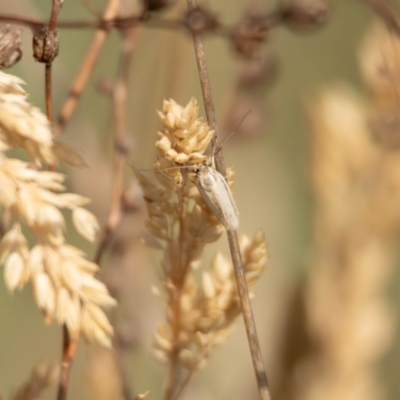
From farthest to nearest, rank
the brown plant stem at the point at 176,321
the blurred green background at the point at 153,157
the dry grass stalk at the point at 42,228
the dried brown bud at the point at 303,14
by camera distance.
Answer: the blurred green background at the point at 153,157 → the dried brown bud at the point at 303,14 → the brown plant stem at the point at 176,321 → the dry grass stalk at the point at 42,228

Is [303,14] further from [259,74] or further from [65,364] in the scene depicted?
[65,364]

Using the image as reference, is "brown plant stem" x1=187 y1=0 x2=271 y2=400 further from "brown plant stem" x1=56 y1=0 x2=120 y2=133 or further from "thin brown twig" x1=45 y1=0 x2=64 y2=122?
"brown plant stem" x1=56 y1=0 x2=120 y2=133

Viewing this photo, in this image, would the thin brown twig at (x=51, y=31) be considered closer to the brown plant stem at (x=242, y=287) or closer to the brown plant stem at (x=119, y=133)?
the brown plant stem at (x=242, y=287)

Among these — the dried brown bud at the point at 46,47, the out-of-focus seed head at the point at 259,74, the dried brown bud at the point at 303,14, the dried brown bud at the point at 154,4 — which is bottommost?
the out-of-focus seed head at the point at 259,74

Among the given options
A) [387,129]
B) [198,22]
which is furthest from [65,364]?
[387,129]

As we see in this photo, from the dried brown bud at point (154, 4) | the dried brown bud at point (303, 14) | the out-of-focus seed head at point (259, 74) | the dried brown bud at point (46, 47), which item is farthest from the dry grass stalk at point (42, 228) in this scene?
the out-of-focus seed head at point (259, 74)

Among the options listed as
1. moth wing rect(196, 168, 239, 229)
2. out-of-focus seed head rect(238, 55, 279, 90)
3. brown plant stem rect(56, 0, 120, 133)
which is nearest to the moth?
moth wing rect(196, 168, 239, 229)
